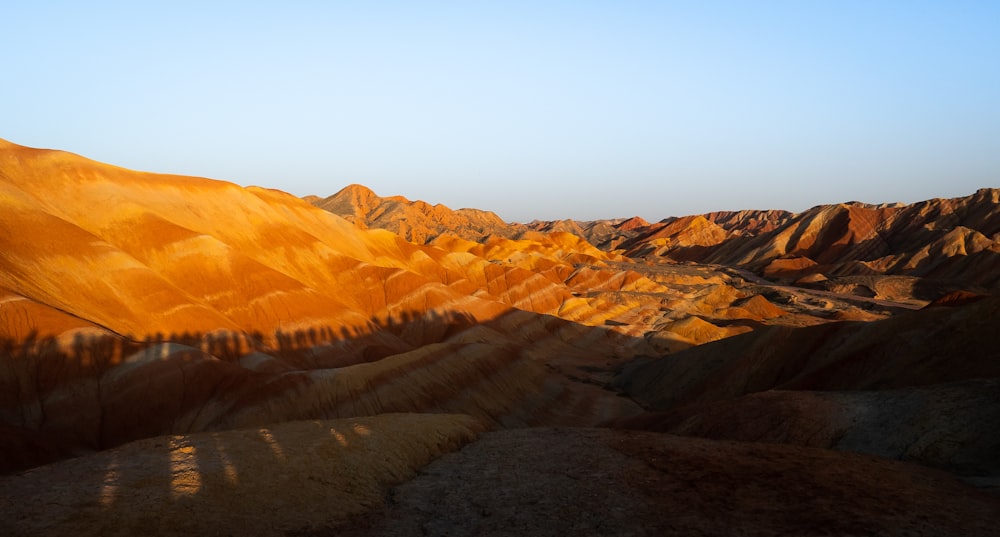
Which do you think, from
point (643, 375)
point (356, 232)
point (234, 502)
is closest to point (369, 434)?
point (234, 502)

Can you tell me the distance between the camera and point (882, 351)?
33.9m

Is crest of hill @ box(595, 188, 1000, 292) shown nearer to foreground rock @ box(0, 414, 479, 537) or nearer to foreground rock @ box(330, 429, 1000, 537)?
foreground rock @ box(330, 429, 1000, 537)

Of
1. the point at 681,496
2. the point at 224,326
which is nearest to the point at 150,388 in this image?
the point at 224,326

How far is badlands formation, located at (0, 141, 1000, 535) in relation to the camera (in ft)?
49.0

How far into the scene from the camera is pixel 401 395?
146 ft

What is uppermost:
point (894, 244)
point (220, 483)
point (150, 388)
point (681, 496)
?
point (894, 244)

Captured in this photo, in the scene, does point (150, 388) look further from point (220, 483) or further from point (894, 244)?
point (894, 244)

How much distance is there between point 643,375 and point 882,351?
25.8 meters

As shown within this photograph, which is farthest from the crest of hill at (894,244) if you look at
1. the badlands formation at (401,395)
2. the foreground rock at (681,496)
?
the foreground rock at (681,496)

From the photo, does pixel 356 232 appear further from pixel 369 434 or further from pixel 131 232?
pixel 369 434

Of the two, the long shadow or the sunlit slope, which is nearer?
the long shadow

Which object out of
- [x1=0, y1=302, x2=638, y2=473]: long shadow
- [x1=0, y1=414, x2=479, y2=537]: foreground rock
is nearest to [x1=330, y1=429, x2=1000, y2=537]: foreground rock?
[x1=0, y1=414, x2=479, y2=537]: foreground rock

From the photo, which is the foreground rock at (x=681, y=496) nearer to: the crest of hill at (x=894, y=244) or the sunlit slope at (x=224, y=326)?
the sunlit slope at (x=224, y=326)

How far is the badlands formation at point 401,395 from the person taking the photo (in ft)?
49.0
